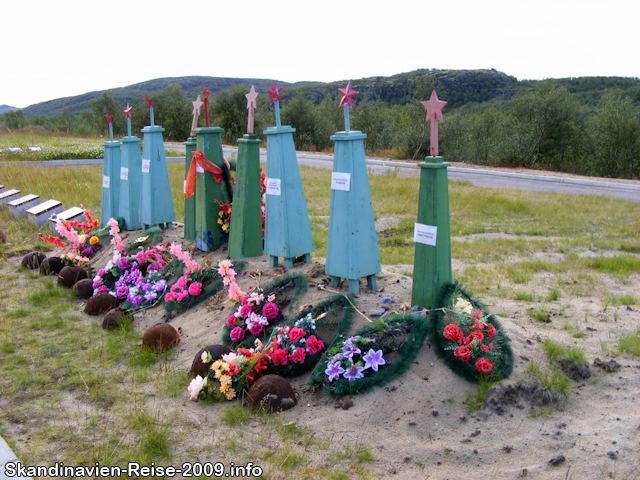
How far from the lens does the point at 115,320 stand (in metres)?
4.50

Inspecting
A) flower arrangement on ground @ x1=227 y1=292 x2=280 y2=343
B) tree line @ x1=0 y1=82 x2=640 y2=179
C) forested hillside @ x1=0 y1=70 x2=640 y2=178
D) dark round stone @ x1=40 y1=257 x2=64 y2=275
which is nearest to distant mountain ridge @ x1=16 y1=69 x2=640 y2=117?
forested hillside @ x1=0 y1=70 x2=640 y2=178

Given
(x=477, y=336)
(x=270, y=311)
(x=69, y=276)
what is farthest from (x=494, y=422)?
(x=69, y=276)

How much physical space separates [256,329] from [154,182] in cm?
364

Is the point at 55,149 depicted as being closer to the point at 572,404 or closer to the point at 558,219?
the point at 558,219

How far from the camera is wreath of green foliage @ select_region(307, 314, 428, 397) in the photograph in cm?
303

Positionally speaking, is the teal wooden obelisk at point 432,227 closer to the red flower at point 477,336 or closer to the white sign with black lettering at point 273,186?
the red flower at point 477,336

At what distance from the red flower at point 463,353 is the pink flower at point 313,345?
93cm

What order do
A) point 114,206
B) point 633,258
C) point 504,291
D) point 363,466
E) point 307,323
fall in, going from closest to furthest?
point 363,466 → point 307,323 → point 504,291 → point 633,258 → point 114,206

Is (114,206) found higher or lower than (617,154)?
lower

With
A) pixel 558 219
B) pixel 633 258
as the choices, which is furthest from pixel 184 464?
pixel 558 219

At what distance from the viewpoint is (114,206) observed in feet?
24.9

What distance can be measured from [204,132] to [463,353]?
3891mm

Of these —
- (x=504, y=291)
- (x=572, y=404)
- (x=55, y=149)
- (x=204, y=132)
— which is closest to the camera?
(x=572, y=404)

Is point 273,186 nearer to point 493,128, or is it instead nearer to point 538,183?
point 538,183
